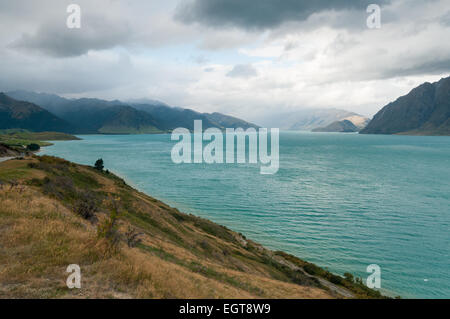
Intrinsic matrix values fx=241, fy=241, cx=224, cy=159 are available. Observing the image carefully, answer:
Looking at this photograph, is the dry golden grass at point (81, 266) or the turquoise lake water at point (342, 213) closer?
the dry golden grass at point (81, 266)

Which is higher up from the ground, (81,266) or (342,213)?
(81,266)

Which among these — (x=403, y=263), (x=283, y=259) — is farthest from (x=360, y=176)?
(x=283, y=259)

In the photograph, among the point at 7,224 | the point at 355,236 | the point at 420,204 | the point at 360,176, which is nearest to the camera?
the point at 7,224

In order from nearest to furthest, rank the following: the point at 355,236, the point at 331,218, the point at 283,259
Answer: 1. the point at 283,259
2. the point at 355,236
3. the point at 331,218

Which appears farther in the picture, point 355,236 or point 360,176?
point 360,176

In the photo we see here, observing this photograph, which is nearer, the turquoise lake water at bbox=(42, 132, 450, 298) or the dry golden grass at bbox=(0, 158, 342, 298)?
the dry golden grass at bbox=(0, 158, 342, 298)

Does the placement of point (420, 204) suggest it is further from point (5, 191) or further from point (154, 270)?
point (5, 191)

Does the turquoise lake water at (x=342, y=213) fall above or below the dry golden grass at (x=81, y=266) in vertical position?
below

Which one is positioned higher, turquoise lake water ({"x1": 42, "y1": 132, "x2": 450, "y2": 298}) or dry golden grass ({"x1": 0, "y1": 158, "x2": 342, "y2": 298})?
dry golden grass ({"x1": 0, "y1": 158, "x2": 342, "y2": 298})

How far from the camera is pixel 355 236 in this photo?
38594 mm

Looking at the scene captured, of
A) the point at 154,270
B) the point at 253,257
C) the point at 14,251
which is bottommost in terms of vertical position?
the point at 253,257

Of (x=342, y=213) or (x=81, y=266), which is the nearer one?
(x=81, y=266)
